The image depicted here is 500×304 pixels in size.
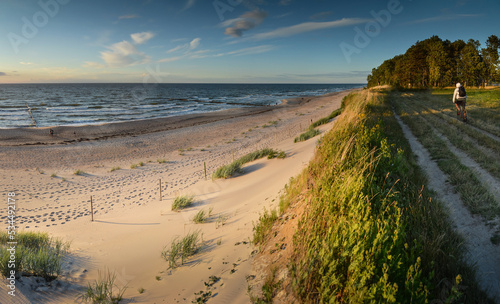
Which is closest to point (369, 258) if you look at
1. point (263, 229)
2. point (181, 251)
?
point (263, 229)

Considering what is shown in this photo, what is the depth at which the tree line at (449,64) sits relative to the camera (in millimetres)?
45062

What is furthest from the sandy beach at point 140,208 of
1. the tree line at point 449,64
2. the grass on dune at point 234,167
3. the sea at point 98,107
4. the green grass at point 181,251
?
the tree line at point 449,64

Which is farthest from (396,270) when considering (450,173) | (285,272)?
(450,173)

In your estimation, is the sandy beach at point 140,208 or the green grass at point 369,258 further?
the sandy beach at point 140,208

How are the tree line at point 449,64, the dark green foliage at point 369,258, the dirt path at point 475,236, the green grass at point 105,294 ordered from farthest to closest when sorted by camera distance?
the tree line at point 449,64 < the green grass at point 105,294 < the dirt path at point 475,236 < the dark green foliage at point 369,258

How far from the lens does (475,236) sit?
397cm

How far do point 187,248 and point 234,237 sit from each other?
97 cm

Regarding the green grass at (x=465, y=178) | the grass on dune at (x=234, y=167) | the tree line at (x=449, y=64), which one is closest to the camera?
the green grass at (x=465, y=178)

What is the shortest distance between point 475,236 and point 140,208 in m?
9.59

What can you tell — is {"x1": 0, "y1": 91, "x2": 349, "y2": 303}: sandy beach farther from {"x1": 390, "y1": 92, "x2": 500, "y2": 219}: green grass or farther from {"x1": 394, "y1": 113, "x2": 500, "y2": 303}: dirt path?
{"x1": 390, "y1": 92, "x2": 500, "y2": 219}: green grass

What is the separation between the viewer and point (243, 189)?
895 cm

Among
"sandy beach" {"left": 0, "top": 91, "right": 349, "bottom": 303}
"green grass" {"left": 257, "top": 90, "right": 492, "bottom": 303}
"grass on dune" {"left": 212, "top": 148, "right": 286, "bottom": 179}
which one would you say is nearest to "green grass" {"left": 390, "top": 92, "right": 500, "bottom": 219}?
"green grass" {"left": 257, "top": 90, "right": 492, "bottom": 303}

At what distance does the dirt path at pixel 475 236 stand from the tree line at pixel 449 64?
54.2 meters

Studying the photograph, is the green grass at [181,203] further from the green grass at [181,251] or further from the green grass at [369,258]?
the green grass at [369,258]
